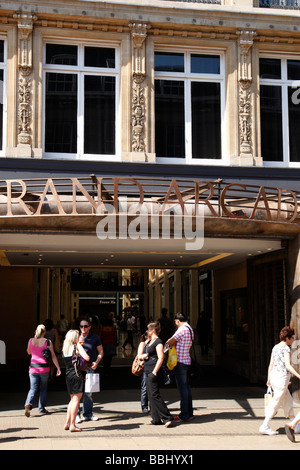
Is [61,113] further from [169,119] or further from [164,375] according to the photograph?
[164,375]

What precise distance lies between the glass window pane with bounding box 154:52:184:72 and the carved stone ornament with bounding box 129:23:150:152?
59 centimetres

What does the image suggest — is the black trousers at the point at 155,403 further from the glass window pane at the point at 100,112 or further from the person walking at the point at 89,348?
the glass window pane at the point at 100,112

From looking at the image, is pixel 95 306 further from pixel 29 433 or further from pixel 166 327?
pixel 29 433

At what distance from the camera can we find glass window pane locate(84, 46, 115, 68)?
1420 cm

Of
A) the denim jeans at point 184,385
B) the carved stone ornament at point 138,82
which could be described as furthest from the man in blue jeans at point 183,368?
the carved stone ornament at point 138,82

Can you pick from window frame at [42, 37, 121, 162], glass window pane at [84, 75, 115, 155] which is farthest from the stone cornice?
glass window pane at [84, 75, 115, 155]

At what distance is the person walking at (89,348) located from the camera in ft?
32.5

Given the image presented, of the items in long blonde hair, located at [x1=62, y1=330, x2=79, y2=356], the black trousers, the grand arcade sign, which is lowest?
the black trousers

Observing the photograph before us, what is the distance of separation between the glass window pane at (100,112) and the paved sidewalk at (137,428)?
589 centimetres

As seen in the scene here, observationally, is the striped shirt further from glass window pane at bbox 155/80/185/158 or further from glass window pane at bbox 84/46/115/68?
glass window pane at bbox 84/46/115/68

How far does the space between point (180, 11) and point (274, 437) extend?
383 inches

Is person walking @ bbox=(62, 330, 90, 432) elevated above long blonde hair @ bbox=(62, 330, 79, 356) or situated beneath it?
situated beneath

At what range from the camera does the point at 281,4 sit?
49.5ft

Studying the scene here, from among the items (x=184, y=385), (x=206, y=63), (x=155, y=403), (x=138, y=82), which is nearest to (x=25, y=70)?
(x=138, y=82)
